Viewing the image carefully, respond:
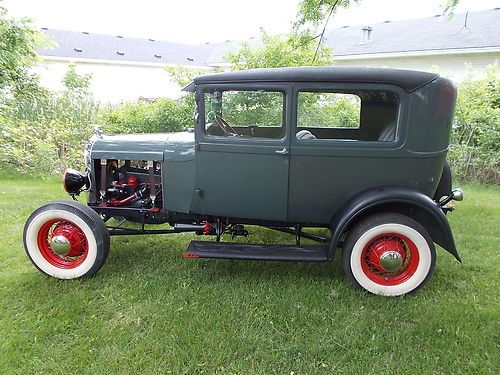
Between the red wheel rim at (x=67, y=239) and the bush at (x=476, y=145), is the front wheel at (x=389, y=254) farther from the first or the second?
the bush at (x=476, y=145)

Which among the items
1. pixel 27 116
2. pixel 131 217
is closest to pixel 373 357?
pixel 131 217

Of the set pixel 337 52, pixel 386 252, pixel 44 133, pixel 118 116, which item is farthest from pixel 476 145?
pixel 337 52

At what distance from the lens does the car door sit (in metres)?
2.98

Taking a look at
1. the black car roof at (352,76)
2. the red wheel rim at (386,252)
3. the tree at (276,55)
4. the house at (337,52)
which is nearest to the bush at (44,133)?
the house at (337,52)

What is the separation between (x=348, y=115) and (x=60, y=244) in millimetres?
2679

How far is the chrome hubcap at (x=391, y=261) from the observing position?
2.91 meters

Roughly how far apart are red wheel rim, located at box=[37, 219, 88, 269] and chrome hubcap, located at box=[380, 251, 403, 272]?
7.75ft

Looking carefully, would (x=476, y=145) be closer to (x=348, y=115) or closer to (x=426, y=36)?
(x=348, y=115)

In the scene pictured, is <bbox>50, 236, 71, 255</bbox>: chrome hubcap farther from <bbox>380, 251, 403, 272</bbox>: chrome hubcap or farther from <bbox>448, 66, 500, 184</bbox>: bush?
<bbox>448, 66, 500, 184</bbox>: bush

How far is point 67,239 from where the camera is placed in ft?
10.2

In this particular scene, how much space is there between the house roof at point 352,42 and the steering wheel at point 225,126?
731 cm

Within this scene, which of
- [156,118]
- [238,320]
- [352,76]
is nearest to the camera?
[238,320]

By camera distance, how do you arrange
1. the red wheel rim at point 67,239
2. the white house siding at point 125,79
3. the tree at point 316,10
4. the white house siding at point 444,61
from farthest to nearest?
the white house siding at point 125,79 < the white house siding at point 444,61 < the tree at point 316,10 < the red wheel rim at point 67,239

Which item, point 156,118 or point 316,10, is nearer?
point 316,10
